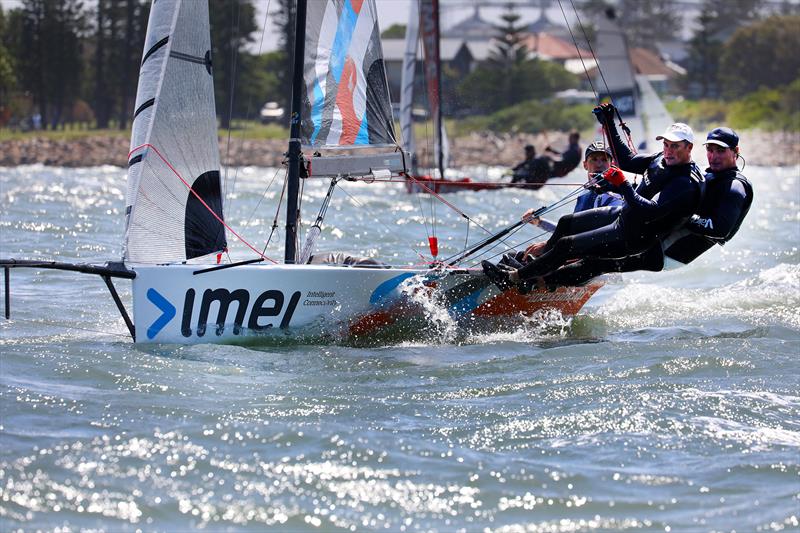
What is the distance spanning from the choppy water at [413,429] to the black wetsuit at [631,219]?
0.54m

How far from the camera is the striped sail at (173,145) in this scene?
7.16 m

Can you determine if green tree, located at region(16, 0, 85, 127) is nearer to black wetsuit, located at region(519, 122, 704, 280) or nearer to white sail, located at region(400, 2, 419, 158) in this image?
white sail, located at region(400, 2, 419, 158)

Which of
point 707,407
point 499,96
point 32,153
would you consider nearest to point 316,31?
point 707,407

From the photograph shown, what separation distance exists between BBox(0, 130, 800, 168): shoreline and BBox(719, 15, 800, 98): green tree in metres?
15.6

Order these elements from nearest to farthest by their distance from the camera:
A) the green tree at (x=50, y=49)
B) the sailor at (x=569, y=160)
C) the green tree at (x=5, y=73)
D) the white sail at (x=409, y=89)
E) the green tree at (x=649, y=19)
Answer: the sailor at (x=569, y=160)
the white sail at (x=409, y=89)
the green tree at (x=5, y=73)
the green tree at (x=50, y=49)
the green tree at (x=649, y=19)

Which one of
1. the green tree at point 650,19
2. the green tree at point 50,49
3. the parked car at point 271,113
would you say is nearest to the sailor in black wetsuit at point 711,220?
the green tree at point 50,49

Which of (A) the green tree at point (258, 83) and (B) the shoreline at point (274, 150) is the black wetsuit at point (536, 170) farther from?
(A) the green tree at point (258, 83)

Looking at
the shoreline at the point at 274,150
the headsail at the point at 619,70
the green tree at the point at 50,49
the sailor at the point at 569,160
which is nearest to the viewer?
the sailor at the point at 569,160

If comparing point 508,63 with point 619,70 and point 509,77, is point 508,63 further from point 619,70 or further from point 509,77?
point 619,70

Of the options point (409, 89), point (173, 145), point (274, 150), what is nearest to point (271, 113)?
point (274, 150)

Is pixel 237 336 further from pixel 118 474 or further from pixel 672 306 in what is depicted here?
pixel 672 306

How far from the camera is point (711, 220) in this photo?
710 centimetres

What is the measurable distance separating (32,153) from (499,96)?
2307 cm

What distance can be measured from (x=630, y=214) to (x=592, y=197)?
991mm
